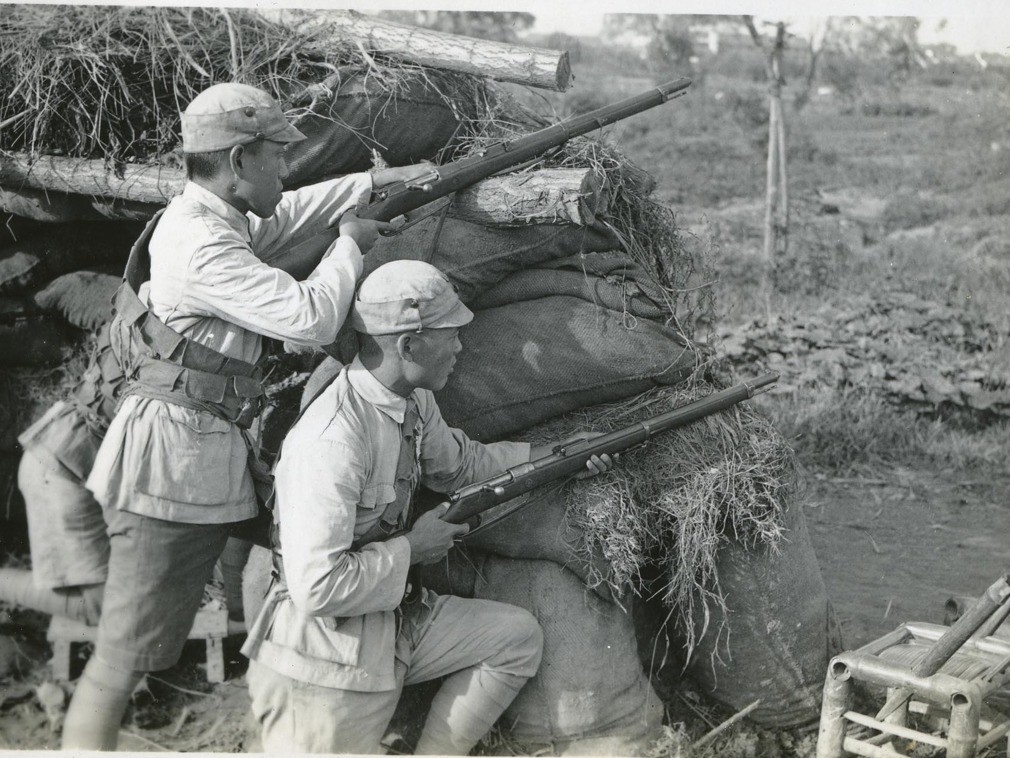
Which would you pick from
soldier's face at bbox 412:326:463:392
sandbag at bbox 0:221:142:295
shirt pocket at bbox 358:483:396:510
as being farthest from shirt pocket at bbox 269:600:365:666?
sandbag at bbox 0:221:142:295

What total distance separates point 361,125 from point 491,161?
0.65 meters

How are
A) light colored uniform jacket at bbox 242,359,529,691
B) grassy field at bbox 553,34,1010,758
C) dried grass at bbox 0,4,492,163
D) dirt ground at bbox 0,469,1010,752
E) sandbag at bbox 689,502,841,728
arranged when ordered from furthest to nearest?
grassy field at bbox 553,34,1010,758 → dried grass at bbox 0,4,492,163 → dirt ground at bbox 0,469,1010,752 → sandbag at bbox 689,502,841,728 → light colored uniform jacket at bbox 242,359,529,691

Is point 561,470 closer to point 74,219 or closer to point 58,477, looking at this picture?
point 58,477

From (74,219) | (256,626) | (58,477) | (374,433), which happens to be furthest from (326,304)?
(74,219)

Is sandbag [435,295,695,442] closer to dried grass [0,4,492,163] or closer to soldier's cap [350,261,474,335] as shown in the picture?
soldier's cap [350,261,474,335]

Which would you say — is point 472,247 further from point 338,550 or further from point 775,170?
point 775,170

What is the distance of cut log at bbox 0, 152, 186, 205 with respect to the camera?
4.39m

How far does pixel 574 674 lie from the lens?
12.7 ft

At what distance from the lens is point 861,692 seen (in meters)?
4.23

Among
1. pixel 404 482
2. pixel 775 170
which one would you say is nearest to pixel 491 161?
pixel 404 482

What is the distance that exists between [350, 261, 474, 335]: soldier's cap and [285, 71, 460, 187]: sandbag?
3.82 ft

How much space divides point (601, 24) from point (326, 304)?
9.01m

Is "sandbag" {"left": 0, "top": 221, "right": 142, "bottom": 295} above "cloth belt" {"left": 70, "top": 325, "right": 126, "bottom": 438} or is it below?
above

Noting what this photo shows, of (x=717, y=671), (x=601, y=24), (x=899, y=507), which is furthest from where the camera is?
(x=601, y=24)
